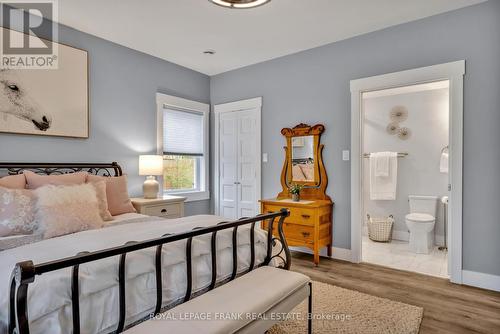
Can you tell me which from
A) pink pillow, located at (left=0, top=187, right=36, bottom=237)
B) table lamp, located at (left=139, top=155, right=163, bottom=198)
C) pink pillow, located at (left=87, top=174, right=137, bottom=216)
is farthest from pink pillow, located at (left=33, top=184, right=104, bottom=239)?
table lamp, located at (left=139, top=155, right=163, bottom=198)

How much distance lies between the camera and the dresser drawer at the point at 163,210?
343cm

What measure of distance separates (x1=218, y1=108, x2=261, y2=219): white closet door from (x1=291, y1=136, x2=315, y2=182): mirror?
1.96ft

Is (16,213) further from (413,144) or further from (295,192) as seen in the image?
(413,144)

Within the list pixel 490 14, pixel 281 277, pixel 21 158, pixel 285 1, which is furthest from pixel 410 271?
pixel 21 158

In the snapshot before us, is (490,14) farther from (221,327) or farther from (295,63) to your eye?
(221,327)

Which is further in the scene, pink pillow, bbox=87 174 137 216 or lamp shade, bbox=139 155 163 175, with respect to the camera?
lamp shade, bbox=139 155 163 175

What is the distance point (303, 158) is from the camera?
3.98 meters

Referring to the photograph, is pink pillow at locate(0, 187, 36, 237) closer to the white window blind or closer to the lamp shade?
the lamp shade

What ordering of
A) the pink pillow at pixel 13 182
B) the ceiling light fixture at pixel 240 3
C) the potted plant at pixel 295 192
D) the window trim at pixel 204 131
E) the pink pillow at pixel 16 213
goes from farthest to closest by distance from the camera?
the window trim at pixel 204 131, the potted plant at pixel 295 192, the ceiling light fixture at pixel 240 3, the pink pillow at pixel 13 182, the pink pillow at pixel 16 213

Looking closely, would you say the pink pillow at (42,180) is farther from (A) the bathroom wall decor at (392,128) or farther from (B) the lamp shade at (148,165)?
(A) the bathroom wall decor at (392,128)

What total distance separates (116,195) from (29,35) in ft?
5.84

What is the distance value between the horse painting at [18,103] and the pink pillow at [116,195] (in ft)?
2.53

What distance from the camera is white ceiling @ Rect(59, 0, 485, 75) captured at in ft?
9.23

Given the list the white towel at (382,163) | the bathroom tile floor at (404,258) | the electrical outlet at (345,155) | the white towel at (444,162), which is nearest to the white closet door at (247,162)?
the electrical outlet at (345,155)
